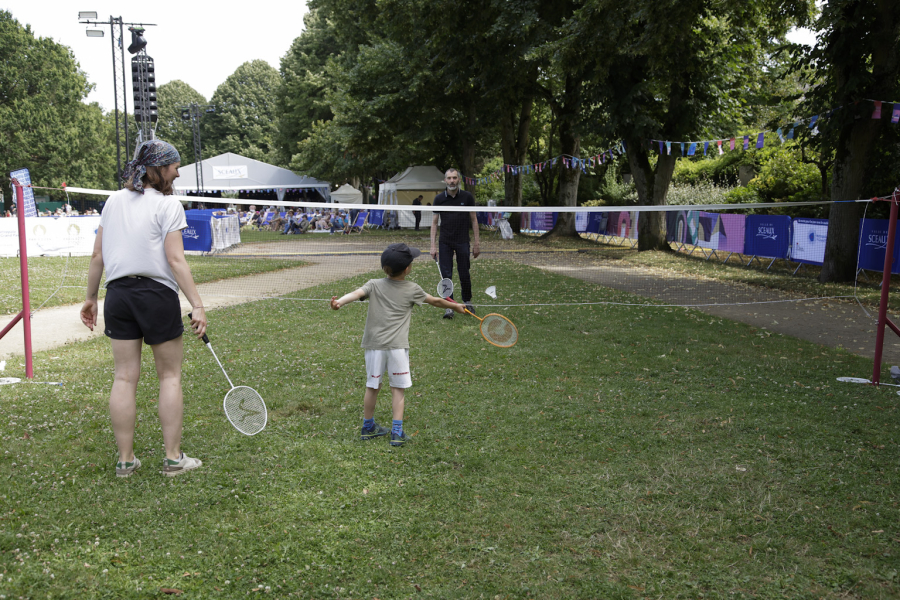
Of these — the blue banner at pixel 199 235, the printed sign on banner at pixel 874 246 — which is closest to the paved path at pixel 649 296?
the blue banner at pixel 199 235

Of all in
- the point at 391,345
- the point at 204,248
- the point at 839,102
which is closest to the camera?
the point at 391,345

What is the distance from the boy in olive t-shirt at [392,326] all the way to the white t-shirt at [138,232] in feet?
4.32

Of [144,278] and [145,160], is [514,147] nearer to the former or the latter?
[145,160]

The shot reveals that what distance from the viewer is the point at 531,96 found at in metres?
29.7

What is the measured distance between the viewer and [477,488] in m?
4.40

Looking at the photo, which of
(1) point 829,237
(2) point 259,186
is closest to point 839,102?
(1) point 829,237

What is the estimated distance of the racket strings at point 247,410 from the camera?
5121 millimetres

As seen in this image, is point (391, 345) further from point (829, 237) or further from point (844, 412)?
point (829, 237)

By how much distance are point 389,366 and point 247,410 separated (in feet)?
3.70

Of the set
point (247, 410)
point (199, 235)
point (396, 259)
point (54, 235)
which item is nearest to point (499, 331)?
point (396, 259)

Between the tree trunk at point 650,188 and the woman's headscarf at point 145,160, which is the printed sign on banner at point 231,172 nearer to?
the tree trunk at point 650,188

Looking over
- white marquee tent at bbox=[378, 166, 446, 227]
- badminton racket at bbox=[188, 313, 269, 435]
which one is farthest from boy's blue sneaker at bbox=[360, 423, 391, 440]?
white marquee tent at bbox=[378, 166, 446, 227]

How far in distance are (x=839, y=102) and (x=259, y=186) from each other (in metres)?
38.9

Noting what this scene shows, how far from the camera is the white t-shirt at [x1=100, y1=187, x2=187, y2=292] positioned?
4.27 metres
